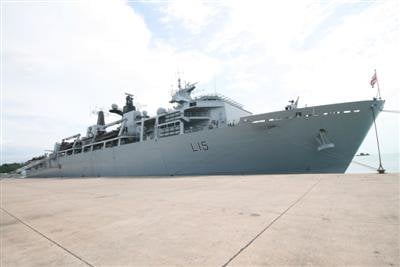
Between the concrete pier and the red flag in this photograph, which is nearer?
the concrete pier

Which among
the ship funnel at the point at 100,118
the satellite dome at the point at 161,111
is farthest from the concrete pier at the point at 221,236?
the ship funnel at the point at 100,118

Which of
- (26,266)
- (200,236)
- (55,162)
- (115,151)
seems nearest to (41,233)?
(26,266)

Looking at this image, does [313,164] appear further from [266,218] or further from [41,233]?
[41,233]

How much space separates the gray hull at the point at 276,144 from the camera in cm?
1383

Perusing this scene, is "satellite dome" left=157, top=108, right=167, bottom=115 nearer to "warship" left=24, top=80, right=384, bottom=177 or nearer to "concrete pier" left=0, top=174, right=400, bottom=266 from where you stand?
"warship" left=24, top=80, right=384, bottom=177

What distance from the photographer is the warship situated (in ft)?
45.8

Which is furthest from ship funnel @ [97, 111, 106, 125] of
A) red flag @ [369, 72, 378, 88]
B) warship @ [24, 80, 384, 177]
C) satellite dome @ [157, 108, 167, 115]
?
red flag @ [369, 72, 378, 88]

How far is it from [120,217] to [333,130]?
13465 mm

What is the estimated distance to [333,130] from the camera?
547 inches

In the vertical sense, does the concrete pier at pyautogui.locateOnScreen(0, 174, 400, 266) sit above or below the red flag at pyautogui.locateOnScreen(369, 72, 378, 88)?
below

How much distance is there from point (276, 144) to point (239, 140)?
2.40 meters

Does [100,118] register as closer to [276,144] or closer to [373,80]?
[276,144]

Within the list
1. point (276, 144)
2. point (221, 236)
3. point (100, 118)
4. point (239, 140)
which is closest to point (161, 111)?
point (239, 140)

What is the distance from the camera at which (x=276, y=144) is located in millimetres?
15102
